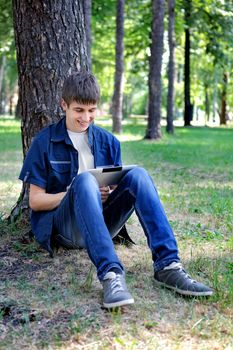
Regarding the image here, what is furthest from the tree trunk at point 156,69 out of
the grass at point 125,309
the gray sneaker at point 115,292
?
the gray sneaker at point 115,292

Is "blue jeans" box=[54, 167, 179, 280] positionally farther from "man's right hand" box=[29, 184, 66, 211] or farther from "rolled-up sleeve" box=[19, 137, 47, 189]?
"rolled-up sleeve" box=[19, 137, 47, 189]

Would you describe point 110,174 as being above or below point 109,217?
above

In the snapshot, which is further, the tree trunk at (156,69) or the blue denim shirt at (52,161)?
the tree trunk at (156,69)

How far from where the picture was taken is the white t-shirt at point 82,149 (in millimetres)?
3971

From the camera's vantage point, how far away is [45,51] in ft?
15.4

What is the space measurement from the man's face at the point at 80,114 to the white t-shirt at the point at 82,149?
0.09m

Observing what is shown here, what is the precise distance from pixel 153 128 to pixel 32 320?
48.7ft

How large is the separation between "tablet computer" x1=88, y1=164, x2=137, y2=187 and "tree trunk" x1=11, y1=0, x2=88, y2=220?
124 centimetres

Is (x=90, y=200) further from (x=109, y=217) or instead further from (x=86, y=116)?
(x=86, y=116)

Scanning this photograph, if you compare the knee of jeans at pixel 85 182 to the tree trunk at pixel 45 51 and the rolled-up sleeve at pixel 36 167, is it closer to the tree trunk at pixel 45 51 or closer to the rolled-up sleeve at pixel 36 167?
the rolled-up sleeve at pixel 36 167

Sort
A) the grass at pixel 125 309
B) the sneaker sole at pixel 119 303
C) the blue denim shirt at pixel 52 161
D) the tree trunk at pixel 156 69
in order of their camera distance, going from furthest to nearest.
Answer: the tree trunk at pixel 156 69, the blue denim shirt at pixel 52 161, the sneaker sole at pixel 119 303, the grass at pixel 125 309

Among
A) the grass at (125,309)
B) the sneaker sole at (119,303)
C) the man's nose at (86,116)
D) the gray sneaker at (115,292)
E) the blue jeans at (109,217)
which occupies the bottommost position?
the grass at (125,309)

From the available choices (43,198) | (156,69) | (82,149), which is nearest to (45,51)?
(82,149)

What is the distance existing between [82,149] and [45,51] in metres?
1.16
